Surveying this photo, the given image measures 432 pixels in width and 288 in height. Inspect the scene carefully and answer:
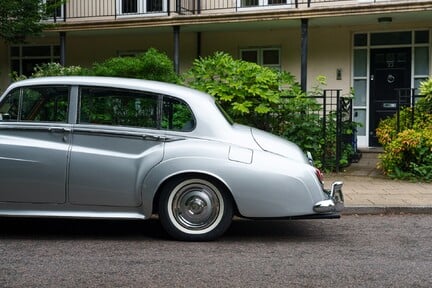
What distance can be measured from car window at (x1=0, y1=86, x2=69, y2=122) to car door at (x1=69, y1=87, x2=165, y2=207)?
0.71 feet

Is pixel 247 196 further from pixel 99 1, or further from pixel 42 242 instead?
pixel 99 1

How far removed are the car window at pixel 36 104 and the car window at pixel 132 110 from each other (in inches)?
8.9

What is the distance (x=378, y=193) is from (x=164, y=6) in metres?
9.78

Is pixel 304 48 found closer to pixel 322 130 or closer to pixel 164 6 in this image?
pixel 322 130

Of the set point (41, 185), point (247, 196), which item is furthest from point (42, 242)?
point (247, 196)

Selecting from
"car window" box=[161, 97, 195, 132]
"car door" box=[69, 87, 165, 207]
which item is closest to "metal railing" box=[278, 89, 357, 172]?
"car window" box=[161, 97, 195, 132]

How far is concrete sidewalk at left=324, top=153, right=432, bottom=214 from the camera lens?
805 cm

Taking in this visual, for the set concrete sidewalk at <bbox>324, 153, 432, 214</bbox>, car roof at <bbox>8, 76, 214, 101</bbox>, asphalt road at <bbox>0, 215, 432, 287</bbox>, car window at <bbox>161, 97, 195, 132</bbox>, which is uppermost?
car roof at <bbox>8, 76, 214, 101</bbox>

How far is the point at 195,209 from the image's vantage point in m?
6.11

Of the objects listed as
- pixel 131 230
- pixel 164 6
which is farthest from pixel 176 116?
pixel 164 6

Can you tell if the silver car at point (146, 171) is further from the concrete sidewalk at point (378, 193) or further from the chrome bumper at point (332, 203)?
the concrete sidewalk at point (378, 193)

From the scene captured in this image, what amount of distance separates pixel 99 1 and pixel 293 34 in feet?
19.3

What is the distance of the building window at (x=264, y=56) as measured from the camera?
16.2 m

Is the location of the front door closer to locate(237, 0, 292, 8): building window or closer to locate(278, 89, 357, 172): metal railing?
locate(237, 0, 292, 8): building window
